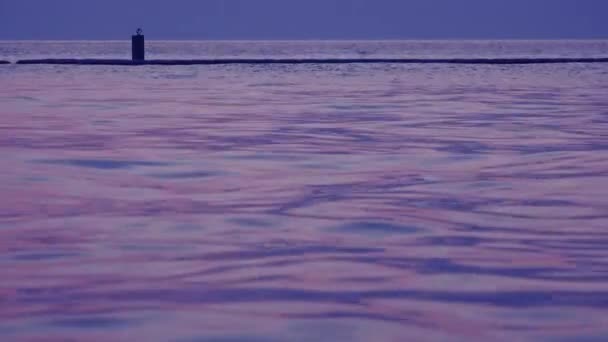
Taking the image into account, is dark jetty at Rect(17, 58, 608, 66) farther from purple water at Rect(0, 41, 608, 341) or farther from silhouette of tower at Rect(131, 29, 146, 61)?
purple water at Rect(0, 41, 608, 341)

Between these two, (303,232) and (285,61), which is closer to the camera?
(303,232)

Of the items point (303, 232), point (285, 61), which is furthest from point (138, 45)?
point (303, 232)

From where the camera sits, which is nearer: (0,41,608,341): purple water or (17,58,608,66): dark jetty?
(0,41,608,341): purple water

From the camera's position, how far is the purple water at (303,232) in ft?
6.17

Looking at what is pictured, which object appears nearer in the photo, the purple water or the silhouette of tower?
the purple water

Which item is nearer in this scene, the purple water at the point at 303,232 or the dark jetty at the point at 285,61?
the purple water at the point at 303,232

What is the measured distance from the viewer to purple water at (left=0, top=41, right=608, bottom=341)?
74.1 inches

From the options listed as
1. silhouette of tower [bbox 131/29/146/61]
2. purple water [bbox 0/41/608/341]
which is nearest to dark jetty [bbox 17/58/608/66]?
silhouette of tower [bbox 131/29/146/61]

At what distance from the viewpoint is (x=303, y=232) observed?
8.96 ft

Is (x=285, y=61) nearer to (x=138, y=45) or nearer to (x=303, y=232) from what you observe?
(x=138, y=45)

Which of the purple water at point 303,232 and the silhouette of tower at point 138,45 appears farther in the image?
the silhouette of tower at point 138,45

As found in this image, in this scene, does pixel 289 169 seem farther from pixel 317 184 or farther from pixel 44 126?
pixel 44 126

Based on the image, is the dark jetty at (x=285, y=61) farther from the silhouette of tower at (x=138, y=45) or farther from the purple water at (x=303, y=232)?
the purple water at (x=303, y=232)

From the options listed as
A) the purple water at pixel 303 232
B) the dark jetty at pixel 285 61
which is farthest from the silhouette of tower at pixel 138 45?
the purple water at pixel 303 232
